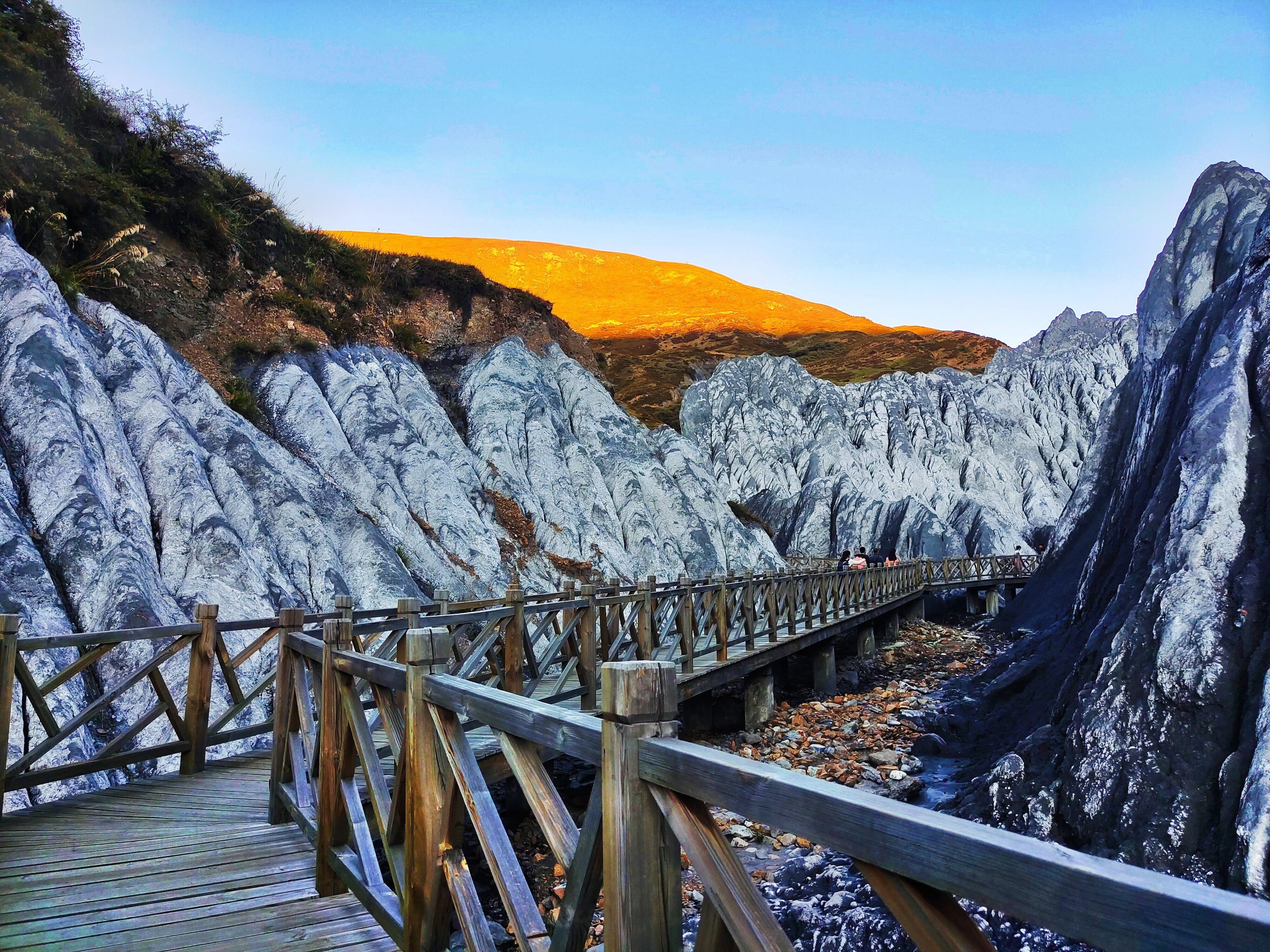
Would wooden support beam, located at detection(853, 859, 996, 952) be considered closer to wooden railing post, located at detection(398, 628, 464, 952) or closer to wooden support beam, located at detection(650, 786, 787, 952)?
wooden support beam, located at detection(650, 786, 787, 952)

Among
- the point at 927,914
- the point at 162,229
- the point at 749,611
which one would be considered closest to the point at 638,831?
the point at 927,914

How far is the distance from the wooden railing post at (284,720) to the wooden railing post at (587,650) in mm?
4091

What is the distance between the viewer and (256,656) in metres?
10.4

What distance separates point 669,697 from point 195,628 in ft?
20.1

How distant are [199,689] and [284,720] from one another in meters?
2.19

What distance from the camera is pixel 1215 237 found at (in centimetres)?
2123

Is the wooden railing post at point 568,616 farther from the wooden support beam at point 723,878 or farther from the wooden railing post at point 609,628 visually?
the wooden support beam at point 723,878

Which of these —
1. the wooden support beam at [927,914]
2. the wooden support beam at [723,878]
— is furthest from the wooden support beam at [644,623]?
the wooden support beam at [927,914]

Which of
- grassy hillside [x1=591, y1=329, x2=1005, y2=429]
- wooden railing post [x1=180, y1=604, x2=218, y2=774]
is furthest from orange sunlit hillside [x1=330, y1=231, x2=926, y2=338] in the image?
wooden railing post [x1=180, y1=604, x2=218, y2=774]

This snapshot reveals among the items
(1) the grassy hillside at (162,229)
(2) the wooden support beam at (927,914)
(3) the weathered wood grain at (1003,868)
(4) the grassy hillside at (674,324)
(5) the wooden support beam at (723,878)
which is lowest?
(5) the wooden support beam at (723,878)

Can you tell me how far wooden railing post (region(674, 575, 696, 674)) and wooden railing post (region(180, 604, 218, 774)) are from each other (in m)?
6.99

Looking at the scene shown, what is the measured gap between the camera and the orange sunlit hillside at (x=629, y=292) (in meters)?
85.7

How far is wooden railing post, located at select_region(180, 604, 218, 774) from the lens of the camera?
22.7 feet

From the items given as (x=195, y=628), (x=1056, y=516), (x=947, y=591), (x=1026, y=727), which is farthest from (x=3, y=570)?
(x=1056, y=516)
